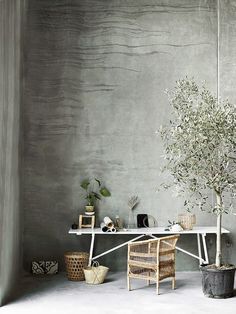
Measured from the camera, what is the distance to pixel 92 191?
7.92 meters

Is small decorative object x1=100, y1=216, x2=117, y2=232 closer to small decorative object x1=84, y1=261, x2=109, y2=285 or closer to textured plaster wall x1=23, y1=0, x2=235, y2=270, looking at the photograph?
textured plaster wall x1=23, y1=0, x2=235, y2=270

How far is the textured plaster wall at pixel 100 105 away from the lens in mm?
7910

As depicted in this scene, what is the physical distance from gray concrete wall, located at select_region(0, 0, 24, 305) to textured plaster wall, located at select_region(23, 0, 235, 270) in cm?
89

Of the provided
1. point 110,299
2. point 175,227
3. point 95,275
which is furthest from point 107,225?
point 110,299

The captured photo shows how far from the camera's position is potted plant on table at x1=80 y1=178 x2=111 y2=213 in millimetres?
7777

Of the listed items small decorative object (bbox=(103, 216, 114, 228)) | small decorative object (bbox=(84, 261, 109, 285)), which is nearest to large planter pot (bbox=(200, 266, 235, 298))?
small decorative object (bbox=(84, 261, 109, 285))

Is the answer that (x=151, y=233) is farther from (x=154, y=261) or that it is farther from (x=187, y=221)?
(x=154, y=261)

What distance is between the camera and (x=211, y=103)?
639 cm

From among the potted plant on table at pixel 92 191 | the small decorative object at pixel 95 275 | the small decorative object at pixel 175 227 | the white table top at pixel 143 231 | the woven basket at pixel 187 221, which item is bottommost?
the small decorative object at pixel 95 275

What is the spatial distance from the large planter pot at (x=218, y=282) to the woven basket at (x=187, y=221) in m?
1.15

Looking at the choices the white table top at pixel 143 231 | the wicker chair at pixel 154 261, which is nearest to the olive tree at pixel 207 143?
the wicker chair at pixel 154 261

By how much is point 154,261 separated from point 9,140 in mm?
2188

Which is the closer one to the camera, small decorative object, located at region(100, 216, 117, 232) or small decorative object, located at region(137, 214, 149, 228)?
small decorative object, located at region(100, 216, 117, 232)

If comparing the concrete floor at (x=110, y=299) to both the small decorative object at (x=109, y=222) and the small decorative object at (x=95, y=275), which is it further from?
the small decorative object at (x=109, y=222)
